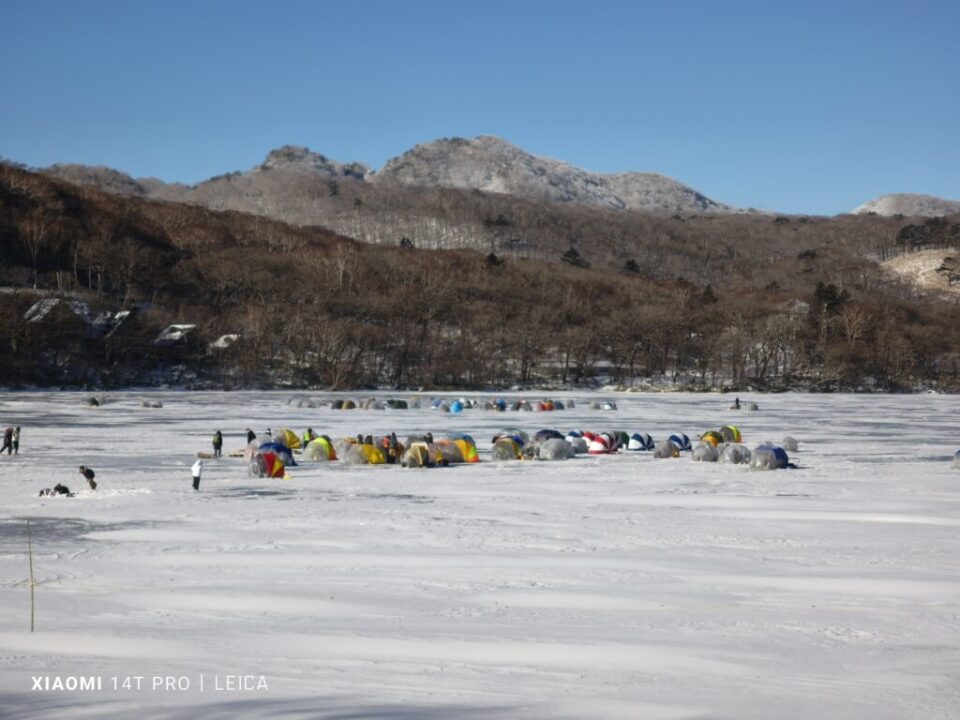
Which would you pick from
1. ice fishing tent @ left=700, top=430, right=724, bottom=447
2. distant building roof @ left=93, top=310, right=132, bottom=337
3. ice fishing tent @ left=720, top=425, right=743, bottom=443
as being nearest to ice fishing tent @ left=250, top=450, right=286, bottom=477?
ice fishing tent @ left=700, top=430, right=724, bottom=447

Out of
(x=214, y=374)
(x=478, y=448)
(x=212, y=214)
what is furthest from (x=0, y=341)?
(x=212, y=214)

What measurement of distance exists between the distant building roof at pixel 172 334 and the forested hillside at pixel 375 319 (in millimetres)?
294

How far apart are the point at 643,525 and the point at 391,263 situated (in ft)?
422

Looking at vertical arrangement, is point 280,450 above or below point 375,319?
below

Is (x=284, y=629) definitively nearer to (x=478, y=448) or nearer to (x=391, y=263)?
(x=478, y=448)

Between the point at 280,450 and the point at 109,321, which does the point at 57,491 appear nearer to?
the point at 280,450

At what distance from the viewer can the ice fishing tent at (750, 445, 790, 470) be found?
27.0 metres

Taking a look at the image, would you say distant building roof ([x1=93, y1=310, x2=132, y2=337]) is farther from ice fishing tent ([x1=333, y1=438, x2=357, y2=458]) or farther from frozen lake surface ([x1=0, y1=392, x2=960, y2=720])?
frozen lake surface ([x1=0, y1=392, x2=960, y2=720])

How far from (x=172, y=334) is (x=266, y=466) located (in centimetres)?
7418

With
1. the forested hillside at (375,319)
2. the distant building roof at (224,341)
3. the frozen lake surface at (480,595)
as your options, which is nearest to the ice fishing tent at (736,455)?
the frozen lake surface at (480,595)

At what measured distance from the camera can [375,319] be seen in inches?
4476

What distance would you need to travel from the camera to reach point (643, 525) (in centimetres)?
1752

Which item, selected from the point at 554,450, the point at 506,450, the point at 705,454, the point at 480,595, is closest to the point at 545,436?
the point at 554,450

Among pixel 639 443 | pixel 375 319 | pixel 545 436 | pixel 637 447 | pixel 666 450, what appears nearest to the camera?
pixel 666 450
